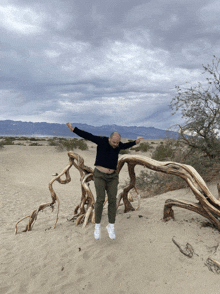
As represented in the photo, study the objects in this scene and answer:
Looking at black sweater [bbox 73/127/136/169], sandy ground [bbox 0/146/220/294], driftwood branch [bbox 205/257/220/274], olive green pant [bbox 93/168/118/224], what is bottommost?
sandy ground [bbox 0/146/220/294]

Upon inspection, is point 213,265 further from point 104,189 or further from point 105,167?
point 105,167

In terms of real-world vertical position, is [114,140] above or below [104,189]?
above

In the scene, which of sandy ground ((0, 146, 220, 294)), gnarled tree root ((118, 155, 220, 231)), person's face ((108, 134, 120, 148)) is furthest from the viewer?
person's face ((108, 134, 120, 148))

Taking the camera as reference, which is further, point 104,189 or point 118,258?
point 104,189

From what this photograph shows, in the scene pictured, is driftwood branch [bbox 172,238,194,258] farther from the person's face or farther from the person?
the person's face

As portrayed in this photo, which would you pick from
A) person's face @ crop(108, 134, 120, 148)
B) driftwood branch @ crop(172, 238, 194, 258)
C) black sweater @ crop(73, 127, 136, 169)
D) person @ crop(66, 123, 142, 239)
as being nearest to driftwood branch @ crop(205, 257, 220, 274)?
driftwood branch @ crop(172, 238, 194, 258)

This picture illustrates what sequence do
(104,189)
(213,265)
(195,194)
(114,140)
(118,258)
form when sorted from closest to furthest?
(213,265), (118,258), (195,194), (114,140), (104,189)

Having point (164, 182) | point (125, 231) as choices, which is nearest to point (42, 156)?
point (164, 182)

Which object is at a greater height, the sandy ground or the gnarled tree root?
the gnarled tree root

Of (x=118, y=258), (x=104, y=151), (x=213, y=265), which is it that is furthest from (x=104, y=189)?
(x=213, y=265)

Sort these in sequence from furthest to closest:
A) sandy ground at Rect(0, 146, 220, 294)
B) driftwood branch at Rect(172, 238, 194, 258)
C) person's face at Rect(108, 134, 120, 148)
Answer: person's face at Rect(108, 134, 120, 148) → driftwood branch at Rect(172, 238, 194, 258) → sandy ground at Rect(0, 146, 220, 294)

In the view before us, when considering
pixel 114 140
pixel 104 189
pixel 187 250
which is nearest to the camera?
pixel 187 250

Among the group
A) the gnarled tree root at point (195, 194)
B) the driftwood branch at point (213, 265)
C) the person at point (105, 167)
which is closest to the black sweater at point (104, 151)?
the person at point (105, 167)

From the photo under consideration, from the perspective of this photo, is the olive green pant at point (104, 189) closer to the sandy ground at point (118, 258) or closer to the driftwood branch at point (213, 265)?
the sandy ground at point (118, 258)
